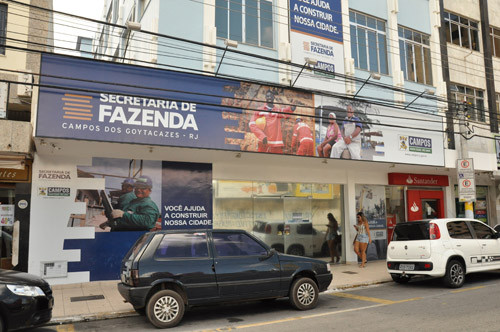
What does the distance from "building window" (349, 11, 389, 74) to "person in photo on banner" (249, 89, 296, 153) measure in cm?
520

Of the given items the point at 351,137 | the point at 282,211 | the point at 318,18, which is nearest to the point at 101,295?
the point at 282,211

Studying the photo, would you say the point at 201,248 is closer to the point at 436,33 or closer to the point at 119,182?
the point at 119,182

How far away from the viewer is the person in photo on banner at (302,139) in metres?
11.9

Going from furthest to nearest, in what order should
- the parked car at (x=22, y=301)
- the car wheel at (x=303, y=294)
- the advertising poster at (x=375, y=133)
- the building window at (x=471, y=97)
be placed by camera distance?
the building window at (x=471, y=97)
the advertising poster at (x=375, y=133)
the car wheel at (x=303, y=294)
the parked car at (x=22, y=301)

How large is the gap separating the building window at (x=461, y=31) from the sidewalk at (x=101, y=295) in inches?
508

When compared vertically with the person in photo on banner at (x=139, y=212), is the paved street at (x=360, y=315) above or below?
below

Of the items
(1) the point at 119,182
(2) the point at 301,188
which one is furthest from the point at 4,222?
(2) the point at 301,188

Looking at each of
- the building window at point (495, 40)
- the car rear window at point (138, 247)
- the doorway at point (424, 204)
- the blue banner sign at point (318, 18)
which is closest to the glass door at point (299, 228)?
the doorway at point (424, 204)

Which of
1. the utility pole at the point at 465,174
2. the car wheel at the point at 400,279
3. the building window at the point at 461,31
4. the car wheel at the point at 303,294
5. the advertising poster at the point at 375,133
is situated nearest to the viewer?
the car wheel at the point at 303,294

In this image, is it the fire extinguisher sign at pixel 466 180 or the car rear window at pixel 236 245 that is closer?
the car rear window at pixel 236 245

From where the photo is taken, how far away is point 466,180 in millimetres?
14047

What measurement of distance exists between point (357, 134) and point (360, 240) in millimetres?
3643

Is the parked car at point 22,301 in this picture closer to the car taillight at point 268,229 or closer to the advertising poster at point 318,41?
the car taillight at point 268,229

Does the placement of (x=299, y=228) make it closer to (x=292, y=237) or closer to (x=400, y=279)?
(x=292, y=237)
